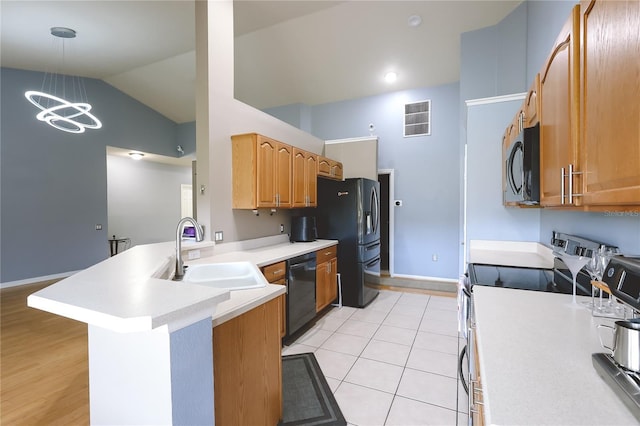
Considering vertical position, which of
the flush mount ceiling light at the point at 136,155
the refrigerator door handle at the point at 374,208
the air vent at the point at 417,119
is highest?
the air vent at the point at 417,119

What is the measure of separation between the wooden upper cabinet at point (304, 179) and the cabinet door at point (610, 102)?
279cm

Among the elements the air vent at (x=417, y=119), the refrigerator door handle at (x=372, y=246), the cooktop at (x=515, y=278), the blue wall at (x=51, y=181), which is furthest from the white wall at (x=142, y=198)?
the cooktop at (x=515, y=278)

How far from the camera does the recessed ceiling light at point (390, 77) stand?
4.80 metres

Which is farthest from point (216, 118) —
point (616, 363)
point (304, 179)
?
point (616, 363)

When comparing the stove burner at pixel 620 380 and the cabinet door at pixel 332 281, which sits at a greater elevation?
the stove burner at pixel 620 380

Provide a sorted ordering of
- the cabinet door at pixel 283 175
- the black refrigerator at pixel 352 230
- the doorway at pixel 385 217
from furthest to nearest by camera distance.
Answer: the doorway at pixel 385 217 < the black refrigerator at pixel 352 230 < the cabinet door at pixel 283 175

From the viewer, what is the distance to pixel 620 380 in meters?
0.71

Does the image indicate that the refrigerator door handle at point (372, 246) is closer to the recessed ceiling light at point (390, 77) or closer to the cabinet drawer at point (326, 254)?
the cabinet drawer at point (326, 254)

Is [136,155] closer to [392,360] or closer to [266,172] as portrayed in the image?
[266,172]

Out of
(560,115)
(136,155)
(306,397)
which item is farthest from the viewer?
(136,155)

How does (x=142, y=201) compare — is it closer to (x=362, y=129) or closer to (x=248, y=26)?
(x=248, y=26)

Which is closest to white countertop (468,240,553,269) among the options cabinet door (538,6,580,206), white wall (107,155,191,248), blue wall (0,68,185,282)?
cabinet door (538,6,580,206)

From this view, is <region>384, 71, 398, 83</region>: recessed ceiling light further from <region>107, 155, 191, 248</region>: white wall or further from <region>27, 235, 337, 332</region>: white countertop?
<region>107, 155, 191, 248</region>: white wall

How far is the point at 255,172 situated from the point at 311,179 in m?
1.10
